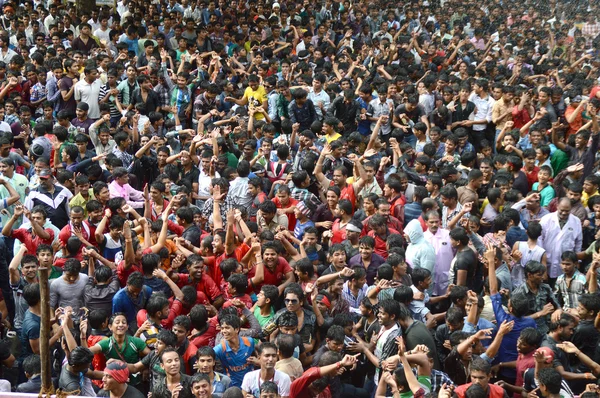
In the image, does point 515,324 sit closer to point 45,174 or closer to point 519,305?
point 519,305

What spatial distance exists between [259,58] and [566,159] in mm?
5466

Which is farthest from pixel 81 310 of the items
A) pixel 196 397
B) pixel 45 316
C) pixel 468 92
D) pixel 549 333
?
pixel 468 92

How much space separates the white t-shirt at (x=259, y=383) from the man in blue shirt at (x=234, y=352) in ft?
1.30

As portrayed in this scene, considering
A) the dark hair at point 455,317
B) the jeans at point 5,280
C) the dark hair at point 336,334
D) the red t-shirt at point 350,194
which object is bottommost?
the jeans at point 5,280

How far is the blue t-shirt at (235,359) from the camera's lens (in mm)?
7066

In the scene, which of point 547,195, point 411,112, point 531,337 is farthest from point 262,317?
point 411,112

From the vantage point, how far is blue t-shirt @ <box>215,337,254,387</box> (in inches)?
278

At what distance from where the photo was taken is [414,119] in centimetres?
1288

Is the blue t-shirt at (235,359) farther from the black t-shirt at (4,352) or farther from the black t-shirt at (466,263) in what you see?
the black t-shirt at (466,263)

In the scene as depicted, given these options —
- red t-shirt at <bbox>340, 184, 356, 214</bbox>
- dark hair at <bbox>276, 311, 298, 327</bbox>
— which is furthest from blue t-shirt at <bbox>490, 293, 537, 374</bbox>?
red t-shirt at <bbox>340, 184, 356, 214</bbox>

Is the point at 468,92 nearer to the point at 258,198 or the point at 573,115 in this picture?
the point at 573,115

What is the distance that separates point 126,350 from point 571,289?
4356mm

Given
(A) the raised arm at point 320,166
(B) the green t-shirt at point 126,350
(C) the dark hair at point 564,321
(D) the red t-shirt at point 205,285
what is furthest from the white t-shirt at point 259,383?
(A) the raised arm at point 320,166

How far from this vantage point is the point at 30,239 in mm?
8617
